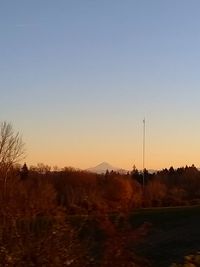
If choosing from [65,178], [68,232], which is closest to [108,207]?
[68,232]

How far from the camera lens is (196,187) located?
3457 inches

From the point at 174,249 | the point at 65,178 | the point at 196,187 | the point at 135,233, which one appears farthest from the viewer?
the point at 196,187

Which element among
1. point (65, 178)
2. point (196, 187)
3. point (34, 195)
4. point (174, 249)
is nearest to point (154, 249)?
point (174, 249)

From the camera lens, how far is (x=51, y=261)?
715cm

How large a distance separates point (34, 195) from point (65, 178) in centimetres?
6494

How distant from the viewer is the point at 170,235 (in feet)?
110

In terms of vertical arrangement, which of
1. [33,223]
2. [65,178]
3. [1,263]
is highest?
[65,178]

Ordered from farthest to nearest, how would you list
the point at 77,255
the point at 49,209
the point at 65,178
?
the point at 65,178 < the point at 49,209 < the point at 77,255

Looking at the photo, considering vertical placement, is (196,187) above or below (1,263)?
above

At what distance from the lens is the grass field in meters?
25.2

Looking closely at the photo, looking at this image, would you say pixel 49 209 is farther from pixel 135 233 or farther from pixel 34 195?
pixel 135 233

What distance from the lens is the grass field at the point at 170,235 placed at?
82.7ft

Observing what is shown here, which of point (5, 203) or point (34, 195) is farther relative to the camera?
point (34, 195)

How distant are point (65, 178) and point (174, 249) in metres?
45.8
